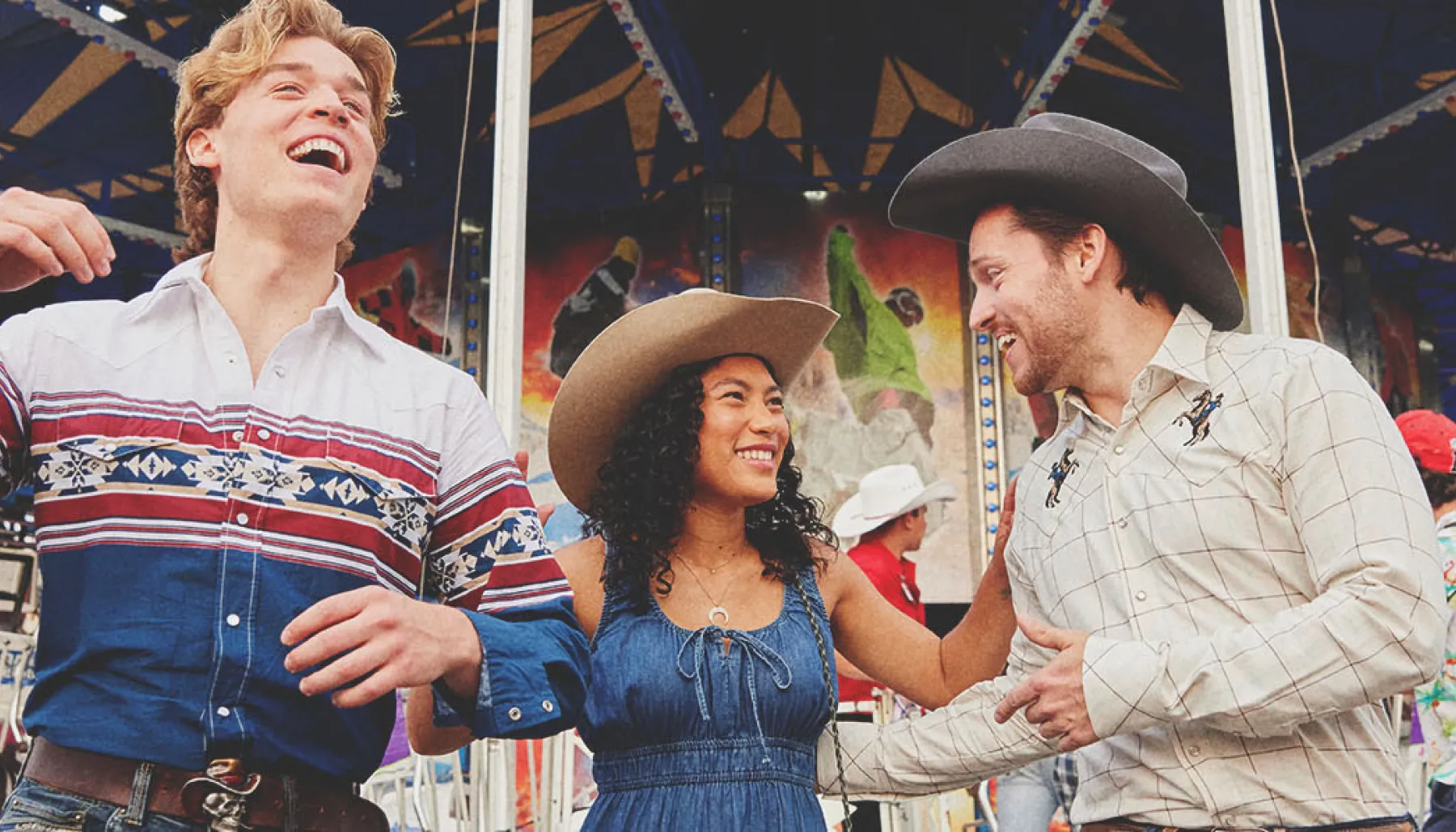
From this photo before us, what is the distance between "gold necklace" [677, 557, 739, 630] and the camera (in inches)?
88.5

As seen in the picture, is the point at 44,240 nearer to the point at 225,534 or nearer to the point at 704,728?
the point at 225,534

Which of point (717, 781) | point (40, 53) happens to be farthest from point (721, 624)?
point (40, 53)

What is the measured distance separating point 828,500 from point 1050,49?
3.59 metres

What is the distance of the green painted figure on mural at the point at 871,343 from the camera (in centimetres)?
936

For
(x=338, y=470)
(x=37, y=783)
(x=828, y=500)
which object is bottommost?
(x=37, y=783)

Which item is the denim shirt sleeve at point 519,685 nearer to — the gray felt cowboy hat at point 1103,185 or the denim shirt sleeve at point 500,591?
the denim shirt sleeve at point 500,591

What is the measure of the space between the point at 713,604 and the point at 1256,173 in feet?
5.82

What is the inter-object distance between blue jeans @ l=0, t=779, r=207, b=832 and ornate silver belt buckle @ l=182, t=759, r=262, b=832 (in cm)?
2

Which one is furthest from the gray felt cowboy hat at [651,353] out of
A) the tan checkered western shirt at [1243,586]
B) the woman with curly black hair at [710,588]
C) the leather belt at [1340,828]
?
the leather belt at [1340,828]

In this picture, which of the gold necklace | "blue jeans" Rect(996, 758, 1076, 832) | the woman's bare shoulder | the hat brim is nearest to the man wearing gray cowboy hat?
the gold necklace

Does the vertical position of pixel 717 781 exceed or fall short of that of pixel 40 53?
it falls short

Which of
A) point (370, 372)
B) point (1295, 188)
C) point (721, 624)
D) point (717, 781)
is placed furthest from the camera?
point (1295, 188)

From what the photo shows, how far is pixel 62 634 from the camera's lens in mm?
1246

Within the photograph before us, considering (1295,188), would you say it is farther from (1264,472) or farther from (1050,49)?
(1264,472)
